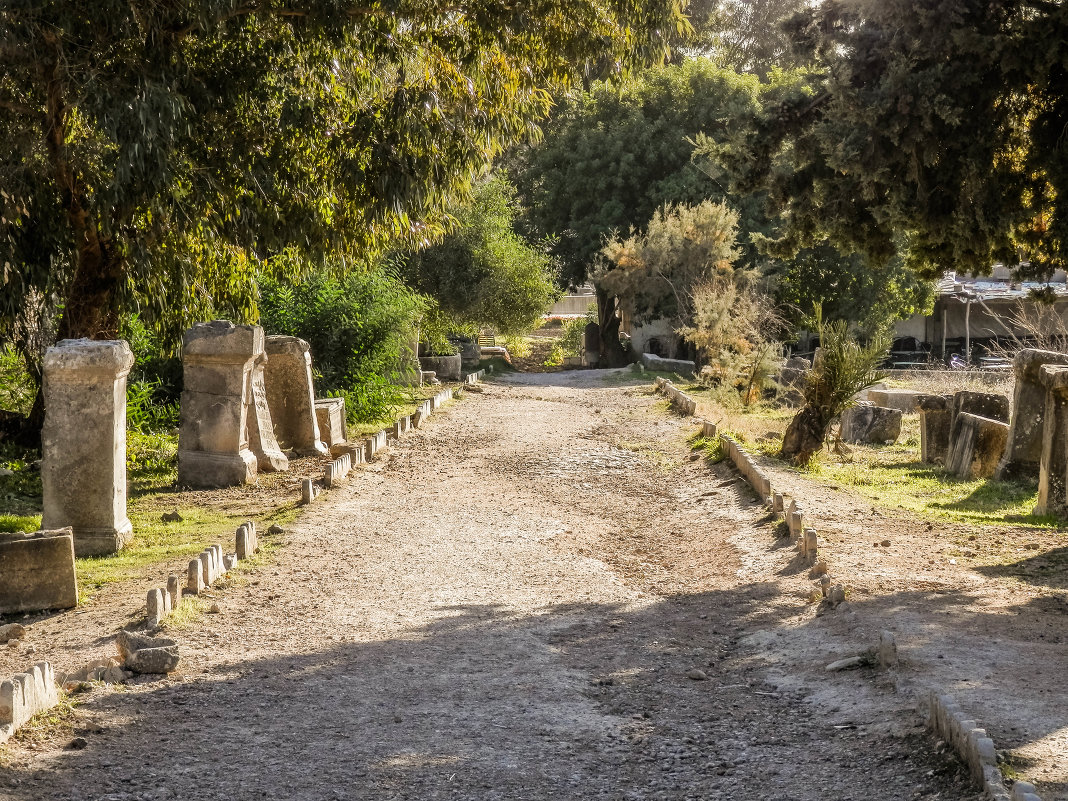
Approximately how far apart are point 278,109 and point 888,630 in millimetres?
7639

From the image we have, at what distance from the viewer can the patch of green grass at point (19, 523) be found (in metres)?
9.16

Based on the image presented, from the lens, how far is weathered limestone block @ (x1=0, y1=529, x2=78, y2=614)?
7410 millimetres

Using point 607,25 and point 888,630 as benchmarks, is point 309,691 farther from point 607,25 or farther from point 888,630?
point 607,25

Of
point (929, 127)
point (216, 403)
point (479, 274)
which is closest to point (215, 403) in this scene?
point (216, 403)

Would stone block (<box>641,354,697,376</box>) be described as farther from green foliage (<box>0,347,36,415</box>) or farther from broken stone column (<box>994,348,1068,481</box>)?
green foliage (<box>0,347,36,415</box>)

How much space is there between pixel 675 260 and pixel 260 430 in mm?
18594

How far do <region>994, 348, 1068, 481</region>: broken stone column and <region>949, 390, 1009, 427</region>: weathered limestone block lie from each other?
7.02ft

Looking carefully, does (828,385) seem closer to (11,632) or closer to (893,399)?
(893,399)

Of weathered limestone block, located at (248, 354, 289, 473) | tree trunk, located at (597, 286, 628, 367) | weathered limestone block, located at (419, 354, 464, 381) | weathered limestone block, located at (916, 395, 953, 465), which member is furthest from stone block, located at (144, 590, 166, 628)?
tree trunk, located at (597, 286, 628, 367)

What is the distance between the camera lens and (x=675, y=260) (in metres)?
29.7

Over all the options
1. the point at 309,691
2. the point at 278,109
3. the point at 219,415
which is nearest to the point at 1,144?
the point at 278,109

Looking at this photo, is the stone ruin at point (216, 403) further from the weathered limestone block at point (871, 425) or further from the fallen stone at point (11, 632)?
the weathered limestone block at point (871, 425)

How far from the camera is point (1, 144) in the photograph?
1040 centimetres

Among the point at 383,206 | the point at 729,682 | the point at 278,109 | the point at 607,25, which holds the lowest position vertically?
the point at 729,682
